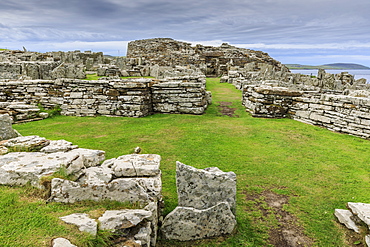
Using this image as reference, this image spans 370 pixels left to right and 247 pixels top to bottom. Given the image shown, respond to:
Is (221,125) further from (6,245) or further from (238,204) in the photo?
(6,245)

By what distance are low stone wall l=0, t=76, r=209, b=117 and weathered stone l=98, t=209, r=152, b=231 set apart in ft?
24.7

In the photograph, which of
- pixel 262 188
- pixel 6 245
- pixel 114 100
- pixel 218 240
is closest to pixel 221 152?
pixel 262 188

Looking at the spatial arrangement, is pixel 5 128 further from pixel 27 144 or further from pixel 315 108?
pixel 315 108

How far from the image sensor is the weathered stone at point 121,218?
10.4 ft

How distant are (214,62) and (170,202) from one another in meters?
38.3

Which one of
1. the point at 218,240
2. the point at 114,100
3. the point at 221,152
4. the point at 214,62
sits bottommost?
the point at 218,240

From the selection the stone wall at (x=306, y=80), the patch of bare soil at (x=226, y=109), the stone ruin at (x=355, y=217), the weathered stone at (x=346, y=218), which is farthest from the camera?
the stone wall at (x=306, y=80)

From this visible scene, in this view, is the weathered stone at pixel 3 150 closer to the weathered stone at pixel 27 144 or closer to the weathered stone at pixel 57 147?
the weathered stone at pixel 27 144

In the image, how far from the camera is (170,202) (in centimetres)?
456

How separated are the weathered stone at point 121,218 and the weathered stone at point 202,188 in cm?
74

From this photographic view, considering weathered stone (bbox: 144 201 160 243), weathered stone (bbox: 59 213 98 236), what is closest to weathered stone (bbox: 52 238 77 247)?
weathered stone (bbox: 59 213 98 236)

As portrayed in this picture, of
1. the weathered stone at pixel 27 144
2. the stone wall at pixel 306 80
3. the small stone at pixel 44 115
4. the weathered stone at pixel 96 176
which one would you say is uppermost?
the stone wall at pixel 306 80

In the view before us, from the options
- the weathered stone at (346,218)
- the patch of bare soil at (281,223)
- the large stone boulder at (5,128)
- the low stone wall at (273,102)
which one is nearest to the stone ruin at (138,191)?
the patch of bare soil at (281,223)

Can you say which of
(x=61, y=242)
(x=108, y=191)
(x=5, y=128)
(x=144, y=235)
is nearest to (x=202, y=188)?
(x=144, y=235)
